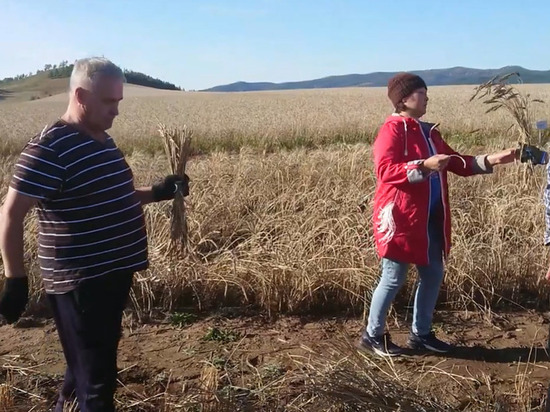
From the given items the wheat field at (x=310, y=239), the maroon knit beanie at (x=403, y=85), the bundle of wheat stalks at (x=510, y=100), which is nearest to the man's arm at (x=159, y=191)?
the maroon knit beanie at (x=403, y=85)

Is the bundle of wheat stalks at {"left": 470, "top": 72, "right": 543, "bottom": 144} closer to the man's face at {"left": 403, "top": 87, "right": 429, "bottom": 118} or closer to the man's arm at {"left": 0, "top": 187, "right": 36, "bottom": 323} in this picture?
the man's face at {"left": 403, "top": 87, "right": 429, "bottom": 118}

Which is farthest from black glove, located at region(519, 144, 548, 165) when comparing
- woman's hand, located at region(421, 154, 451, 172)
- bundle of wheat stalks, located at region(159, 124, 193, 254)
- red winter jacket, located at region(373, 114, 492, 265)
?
bundle of wheat stalks, located at region(159, 124, 193, 254)

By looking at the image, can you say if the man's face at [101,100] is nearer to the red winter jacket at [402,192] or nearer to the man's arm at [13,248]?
the man's arm at [13,248]

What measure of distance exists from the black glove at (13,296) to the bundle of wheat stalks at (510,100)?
3613mm

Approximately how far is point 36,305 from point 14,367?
862 millimetres

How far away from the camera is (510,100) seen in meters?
6.17

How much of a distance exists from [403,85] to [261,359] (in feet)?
5.30

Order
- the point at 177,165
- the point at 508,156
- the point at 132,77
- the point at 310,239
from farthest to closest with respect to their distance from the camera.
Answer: the point at 132,77, the point at 310,239, the point at 177,165, the point at 508,156

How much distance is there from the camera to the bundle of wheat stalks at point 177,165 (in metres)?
4.10

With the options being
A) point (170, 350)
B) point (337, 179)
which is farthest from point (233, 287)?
point (337, 179)

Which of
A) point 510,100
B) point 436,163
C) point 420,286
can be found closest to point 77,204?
point 436,163

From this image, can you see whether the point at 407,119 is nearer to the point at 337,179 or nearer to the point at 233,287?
the point at 233,287

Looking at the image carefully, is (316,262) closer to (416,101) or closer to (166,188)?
(416,101)

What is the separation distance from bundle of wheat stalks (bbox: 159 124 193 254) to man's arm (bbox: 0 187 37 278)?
72.2 inches
